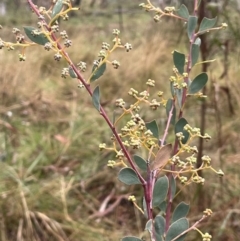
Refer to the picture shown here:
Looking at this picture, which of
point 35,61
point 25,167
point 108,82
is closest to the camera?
point 25,167

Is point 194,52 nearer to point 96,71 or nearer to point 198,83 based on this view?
point 198,83

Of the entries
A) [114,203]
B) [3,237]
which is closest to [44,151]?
[114,203]

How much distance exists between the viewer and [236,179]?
5.56 feet

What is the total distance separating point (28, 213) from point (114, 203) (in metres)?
0.36

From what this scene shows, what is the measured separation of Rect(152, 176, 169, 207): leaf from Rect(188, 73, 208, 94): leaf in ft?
0.47

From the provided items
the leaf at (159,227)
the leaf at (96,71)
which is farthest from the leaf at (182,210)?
the leaf at (96,71)

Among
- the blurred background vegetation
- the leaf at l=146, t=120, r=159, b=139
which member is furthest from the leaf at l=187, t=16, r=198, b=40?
the blurred background vegetation

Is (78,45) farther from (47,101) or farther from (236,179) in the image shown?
(236,179)

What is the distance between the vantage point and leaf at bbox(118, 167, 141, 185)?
0.44 meters

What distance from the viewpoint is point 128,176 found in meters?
0.44

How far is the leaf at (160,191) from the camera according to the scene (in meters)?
0.44

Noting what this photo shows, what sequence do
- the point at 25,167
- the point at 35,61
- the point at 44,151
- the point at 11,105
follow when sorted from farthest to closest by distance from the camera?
the point at 35,61 → the point at 11,105 → the point at 44,151 → the point at 25,167

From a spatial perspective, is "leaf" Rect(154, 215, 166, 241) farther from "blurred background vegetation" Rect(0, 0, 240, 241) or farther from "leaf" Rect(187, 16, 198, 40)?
"blurred background vegetation" Rect(0, 0, 240, 241)

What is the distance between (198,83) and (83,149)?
162 cm
